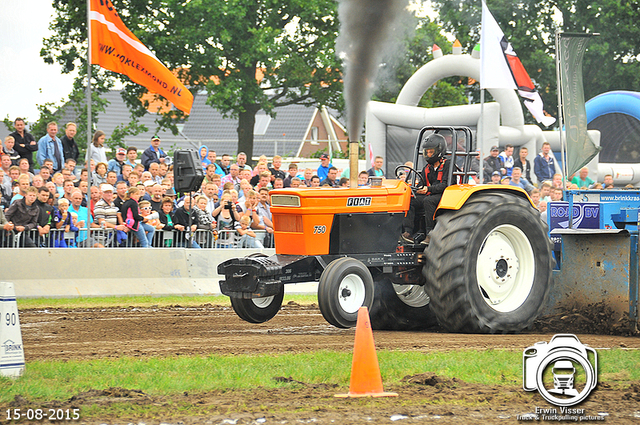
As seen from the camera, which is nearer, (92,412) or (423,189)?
(92,412)

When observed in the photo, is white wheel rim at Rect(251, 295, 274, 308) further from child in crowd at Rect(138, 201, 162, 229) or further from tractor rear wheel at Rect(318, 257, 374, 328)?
child in crowd at Rect(138, 201, 162, 229)

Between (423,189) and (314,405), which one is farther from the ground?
(423,189)

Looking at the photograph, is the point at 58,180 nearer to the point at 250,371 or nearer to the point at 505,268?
the point at 505,268

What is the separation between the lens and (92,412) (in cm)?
489

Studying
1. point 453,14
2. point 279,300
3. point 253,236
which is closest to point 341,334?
point 279,300

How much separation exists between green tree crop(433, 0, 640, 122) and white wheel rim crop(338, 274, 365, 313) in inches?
1495

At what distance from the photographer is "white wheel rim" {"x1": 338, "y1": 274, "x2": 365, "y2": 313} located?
321 inches

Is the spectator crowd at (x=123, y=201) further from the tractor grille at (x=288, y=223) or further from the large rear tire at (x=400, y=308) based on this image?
the tractor grille at (x=288, y=223)

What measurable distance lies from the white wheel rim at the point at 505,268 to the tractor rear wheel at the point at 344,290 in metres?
1.28

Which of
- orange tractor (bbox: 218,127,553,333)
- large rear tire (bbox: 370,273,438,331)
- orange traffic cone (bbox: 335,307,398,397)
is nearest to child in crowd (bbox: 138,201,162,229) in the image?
orange tractor (bbox: 218,127,553,333)

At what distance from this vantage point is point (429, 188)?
8.88 metres

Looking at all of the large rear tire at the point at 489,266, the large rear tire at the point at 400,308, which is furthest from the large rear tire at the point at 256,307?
the large rear tire at the point at 489,266

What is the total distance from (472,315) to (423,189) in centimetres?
148

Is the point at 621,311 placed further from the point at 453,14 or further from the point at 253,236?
the point at 453,14
